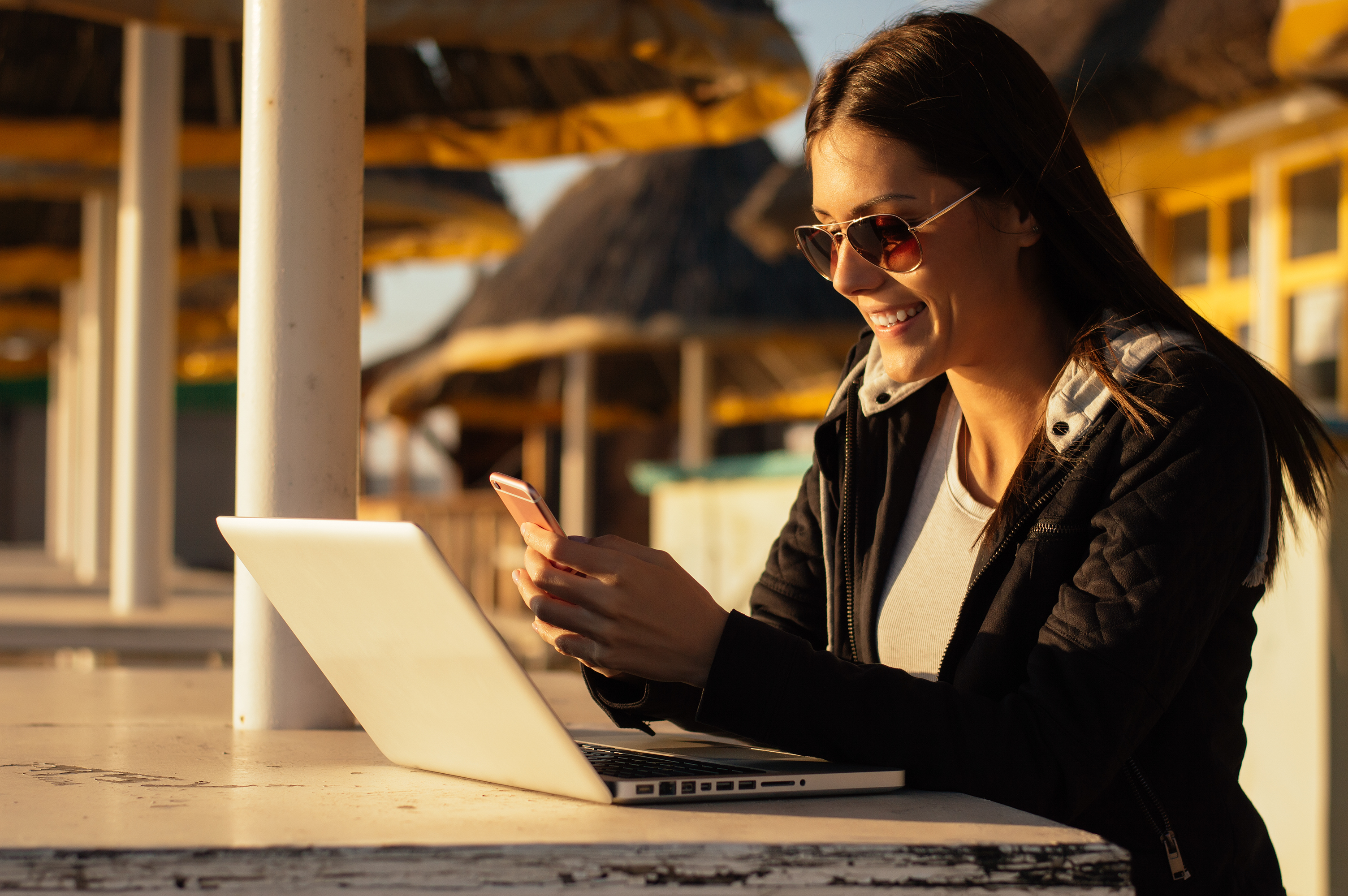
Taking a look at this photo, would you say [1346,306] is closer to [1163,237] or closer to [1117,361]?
[1163,237]

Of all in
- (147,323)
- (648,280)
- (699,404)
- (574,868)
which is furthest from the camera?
(648,280)

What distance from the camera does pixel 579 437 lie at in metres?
11.6

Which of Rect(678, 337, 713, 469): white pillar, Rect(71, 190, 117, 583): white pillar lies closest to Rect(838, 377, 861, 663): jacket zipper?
Rect(71, 190, 117, 583): white pillar

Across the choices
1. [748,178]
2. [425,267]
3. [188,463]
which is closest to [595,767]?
[425,267]

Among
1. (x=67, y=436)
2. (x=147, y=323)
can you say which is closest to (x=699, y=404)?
(x=67, y=436)

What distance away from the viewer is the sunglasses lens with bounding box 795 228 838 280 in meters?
1.56

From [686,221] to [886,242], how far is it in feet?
33.5

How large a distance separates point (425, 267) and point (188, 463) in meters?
15.9

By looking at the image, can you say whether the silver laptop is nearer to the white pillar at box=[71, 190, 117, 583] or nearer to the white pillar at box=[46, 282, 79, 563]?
the white pillar at box=[71, 190, 117, 583]

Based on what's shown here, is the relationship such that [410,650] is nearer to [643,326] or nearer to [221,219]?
[221,219]

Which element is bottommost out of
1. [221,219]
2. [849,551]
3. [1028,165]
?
[849,551]

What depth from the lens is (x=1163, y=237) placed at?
7.14m

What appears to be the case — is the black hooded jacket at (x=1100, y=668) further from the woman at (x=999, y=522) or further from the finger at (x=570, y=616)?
the finger at (x=570, y=616)

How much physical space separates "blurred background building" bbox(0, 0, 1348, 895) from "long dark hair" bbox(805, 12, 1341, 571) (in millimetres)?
102
